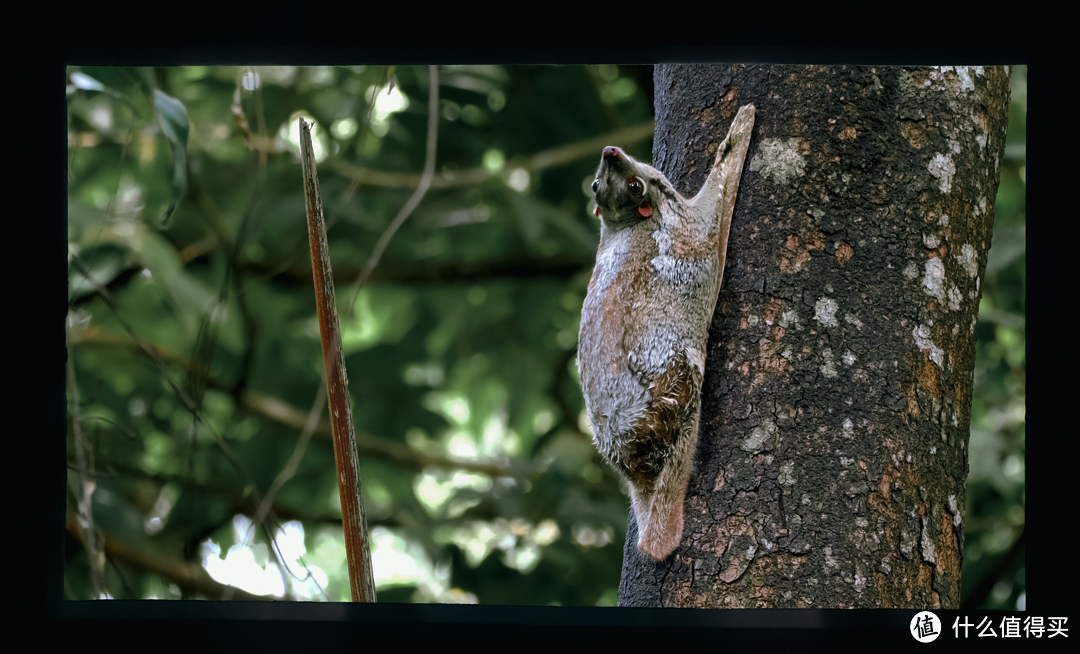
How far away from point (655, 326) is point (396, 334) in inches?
118

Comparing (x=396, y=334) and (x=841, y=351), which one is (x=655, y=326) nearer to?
(x=841, y=351)

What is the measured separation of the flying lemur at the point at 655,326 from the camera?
1389 mm

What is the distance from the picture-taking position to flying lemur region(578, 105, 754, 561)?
4.56 feet

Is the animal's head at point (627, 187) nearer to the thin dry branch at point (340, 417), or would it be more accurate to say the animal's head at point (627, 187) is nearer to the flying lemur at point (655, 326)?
the flying lemur at point (655, 326)

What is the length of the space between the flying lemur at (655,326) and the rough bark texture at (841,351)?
0.03 metres

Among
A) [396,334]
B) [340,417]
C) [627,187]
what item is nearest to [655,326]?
[627,187]

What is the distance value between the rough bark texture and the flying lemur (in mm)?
29

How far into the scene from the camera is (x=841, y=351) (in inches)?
53.3

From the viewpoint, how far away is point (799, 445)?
1.32 metres

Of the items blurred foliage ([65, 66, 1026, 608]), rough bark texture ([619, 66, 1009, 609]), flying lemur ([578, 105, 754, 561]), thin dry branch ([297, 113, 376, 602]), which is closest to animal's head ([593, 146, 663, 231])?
flying lemur ([578, 105, 754, 561])

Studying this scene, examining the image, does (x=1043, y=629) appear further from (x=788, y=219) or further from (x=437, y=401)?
(x=437, y=401)

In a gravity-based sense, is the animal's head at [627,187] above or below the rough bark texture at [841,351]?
Answer: above

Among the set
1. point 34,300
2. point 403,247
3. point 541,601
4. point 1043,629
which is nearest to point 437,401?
point 403,247

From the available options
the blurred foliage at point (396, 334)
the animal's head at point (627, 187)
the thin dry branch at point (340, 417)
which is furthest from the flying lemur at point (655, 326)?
the blurred foliage at point (396, 334)
